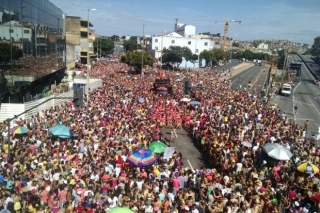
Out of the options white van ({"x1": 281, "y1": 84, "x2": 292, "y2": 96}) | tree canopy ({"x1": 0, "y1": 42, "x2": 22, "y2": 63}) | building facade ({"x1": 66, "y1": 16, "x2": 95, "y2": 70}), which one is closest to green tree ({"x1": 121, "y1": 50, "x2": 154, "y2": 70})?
building facade ({"x1": 66, "y1": 16, "x2": 95, "y2": 70})

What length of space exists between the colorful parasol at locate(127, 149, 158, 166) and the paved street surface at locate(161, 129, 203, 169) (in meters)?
4.21

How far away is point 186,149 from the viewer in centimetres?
1939

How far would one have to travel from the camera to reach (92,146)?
15.4 metres

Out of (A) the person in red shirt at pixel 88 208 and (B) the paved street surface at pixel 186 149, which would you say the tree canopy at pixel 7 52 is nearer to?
(B) the paved street surface at pixel 186 149

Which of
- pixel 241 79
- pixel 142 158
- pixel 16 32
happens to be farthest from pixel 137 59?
pixel 142 158

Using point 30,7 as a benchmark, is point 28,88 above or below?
below

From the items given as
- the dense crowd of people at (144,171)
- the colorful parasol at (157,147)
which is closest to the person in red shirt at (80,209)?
the dense crowd of people at (144,171)

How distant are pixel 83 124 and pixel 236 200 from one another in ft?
38.7

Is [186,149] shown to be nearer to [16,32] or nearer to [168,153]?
[168,153]

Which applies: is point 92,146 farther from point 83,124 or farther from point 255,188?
point 255,188

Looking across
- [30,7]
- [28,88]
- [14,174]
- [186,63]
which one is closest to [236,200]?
[14,174]

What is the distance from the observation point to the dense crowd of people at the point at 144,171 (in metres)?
10.1

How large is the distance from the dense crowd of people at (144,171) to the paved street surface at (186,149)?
1.53ft

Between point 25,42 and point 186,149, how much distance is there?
18528 millimetres
